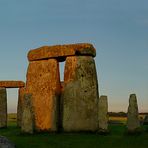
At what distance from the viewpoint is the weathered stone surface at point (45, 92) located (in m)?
25.0

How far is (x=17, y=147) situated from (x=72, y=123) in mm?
5625

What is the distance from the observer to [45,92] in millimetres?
25531

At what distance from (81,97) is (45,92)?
2.45 meters

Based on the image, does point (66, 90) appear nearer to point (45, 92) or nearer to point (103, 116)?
point (45, 92)

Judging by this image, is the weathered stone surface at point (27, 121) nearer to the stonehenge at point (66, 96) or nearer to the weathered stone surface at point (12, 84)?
the stonehenge at point (66, 96)

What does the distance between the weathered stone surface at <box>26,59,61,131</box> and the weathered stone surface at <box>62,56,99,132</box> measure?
2.70 ft

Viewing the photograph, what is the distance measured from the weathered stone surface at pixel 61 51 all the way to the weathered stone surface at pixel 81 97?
0.34m

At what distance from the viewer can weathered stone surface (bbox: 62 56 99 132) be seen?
24.0m

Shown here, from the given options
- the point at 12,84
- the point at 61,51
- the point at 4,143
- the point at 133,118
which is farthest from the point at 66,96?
the point at 12,84

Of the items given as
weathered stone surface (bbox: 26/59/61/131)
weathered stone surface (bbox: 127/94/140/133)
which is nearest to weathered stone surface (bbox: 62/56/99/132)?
weathered stone surface (bbox: 26/59/61/131)

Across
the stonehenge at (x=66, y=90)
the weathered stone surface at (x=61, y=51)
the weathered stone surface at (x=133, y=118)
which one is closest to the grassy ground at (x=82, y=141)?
the weathered stone surface at (x=133, y=118)

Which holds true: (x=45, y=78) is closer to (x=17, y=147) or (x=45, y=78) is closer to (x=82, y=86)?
(x=82, y=86)

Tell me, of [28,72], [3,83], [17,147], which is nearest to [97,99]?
[28,72]

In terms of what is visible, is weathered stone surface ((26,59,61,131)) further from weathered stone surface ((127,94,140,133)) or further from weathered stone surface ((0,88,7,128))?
weathered stone surface ((0,88,7,128))
